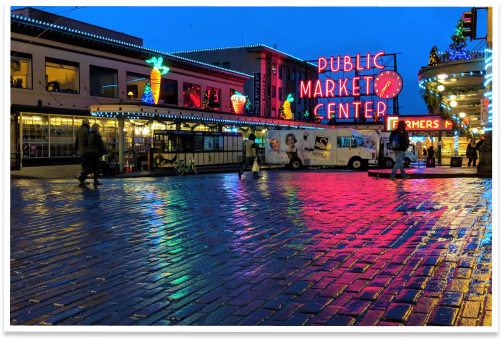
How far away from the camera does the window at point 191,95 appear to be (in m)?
37.6

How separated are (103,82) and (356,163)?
16.3 meters

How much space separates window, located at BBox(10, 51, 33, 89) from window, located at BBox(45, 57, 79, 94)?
1.01 metres

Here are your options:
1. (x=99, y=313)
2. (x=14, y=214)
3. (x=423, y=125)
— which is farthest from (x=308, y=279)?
(x=423, y=125)

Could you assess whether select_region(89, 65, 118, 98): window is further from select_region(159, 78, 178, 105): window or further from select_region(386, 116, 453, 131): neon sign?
select_region(386, 116, 453, 131): neon sign

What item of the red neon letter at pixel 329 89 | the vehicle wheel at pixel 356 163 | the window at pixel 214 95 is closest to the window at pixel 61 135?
the window at pixel 214 95

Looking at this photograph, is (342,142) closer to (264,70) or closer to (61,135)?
(61,135)

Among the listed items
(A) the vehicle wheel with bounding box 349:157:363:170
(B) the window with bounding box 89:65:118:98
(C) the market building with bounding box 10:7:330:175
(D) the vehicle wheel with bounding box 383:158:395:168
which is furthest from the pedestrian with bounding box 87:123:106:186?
(D) the vehicle wheel with bounding box 383:158:395:168

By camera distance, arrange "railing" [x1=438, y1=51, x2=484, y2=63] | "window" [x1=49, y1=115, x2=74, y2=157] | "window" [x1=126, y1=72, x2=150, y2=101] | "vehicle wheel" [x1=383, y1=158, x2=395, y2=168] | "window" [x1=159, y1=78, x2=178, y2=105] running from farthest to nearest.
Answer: "window" [x1=159, y1=78, x2=178, y2=105], "vehicle wheel" [x1=383, y1=158, x2=395, y2=168], "window" [x1=126, y1=72, x2=150, y2=101], "window" [x1=49, y1=115, x2=74, y2=157], "railing" [x1=438, y1=51, x2=484, y2=63]

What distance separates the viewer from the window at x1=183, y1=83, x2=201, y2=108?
37562 millimetres

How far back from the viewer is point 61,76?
27.4 m

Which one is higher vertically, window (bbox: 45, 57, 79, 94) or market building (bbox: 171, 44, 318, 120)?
market building (bbox: 171, 44, 318, 120)

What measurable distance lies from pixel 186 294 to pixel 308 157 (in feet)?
89.2

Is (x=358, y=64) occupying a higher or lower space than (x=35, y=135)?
higher

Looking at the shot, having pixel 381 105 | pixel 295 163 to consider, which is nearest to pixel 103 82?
pixel 295 163
